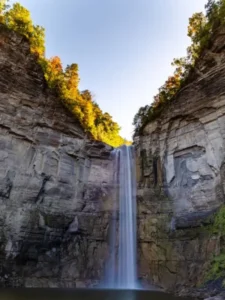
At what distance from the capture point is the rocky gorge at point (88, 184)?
15.4 metres

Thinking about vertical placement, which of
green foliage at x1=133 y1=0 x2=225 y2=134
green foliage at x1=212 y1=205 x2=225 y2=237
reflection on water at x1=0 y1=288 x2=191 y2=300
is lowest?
reflection on water at x1=0 y1=288 x2=191 y2=300

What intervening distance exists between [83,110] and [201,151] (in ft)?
33.8

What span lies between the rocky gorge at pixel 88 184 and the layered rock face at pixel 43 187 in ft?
0.19

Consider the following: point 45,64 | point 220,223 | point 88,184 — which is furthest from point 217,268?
point 45,64

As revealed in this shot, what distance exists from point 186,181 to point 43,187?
8458 mm

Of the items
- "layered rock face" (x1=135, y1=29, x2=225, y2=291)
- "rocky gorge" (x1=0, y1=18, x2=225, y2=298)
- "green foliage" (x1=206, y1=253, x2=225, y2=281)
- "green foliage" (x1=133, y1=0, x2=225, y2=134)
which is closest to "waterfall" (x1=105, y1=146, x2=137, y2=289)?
"rocky gorge" (x1=0, y1=18, x2=225, y2=298)

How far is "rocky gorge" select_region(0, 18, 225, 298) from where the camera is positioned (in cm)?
Answer: 1544

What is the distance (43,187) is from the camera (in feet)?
57.7

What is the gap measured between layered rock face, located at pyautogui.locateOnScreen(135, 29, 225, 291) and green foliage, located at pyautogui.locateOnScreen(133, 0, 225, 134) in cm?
134

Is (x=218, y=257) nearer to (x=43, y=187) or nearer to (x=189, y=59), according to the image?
(x=43, y=187)

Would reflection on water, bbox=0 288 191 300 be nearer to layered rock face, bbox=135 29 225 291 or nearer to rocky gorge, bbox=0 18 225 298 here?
rocky gorge, bbox=0 18 225 298

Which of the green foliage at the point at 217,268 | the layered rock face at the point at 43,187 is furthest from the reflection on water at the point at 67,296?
the layered rock face at the point at 43,187

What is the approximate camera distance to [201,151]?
16750 millimetres

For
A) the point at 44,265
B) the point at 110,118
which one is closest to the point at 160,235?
the point at 44,265
